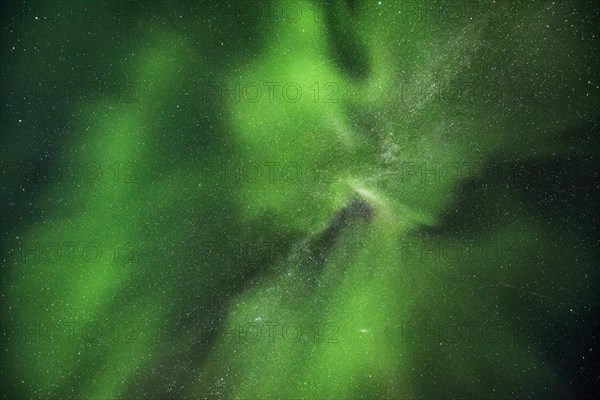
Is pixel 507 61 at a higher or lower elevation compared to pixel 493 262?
higher

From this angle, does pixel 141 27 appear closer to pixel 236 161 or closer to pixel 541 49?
pixel 236 161

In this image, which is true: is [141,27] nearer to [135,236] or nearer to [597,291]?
[135,236]

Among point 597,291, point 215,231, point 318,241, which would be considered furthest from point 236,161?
point 597,291

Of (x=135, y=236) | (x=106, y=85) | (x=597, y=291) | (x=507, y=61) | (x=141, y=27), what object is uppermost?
(x=507, y=61)

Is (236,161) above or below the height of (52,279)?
above

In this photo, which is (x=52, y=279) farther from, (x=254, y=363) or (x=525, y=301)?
(x=525, y=301)

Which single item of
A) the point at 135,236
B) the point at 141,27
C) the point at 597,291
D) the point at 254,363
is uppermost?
the point at 141,27

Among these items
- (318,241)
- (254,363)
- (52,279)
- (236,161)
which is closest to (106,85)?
(236,161)
